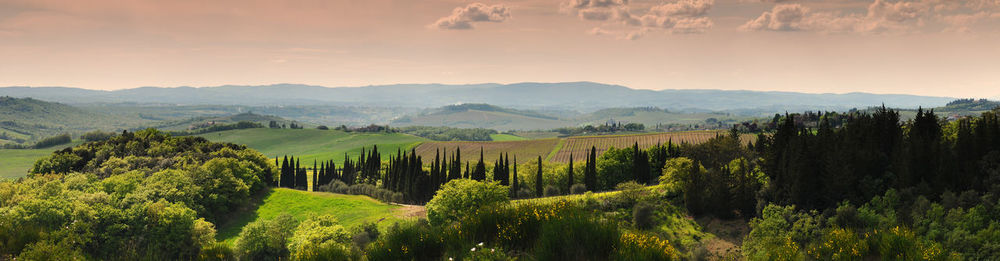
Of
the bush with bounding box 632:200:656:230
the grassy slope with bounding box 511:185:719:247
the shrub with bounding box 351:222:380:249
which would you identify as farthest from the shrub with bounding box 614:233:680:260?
the bush with bounding box 632:200:656:230

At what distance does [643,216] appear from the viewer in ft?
257

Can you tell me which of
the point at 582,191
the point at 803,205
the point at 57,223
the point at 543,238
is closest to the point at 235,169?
the point at 57,223

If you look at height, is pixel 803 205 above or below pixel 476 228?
below

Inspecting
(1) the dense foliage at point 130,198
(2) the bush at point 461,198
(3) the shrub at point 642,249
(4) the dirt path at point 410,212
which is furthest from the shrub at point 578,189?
(3) the shrub at point 642,249

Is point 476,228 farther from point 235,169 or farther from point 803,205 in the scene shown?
point 235,169

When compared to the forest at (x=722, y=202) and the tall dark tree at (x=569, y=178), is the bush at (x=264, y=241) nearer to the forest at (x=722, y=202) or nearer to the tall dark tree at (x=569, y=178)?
the forest at (x=722, y=202)

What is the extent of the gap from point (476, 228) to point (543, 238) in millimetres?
2933

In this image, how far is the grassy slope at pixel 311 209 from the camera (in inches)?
3750

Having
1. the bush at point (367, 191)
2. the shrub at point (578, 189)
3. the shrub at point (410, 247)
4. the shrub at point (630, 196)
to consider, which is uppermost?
the shrub at point (410, 247)

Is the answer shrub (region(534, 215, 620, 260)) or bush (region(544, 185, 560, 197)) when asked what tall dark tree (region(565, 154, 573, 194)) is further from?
shrub (region(534, 215, 620, 260))

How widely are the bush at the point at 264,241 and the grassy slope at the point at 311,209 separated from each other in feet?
73.0

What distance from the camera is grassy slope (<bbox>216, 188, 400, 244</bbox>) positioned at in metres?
95.2

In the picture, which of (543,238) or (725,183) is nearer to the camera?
(543,238)

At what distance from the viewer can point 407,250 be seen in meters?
16.4
